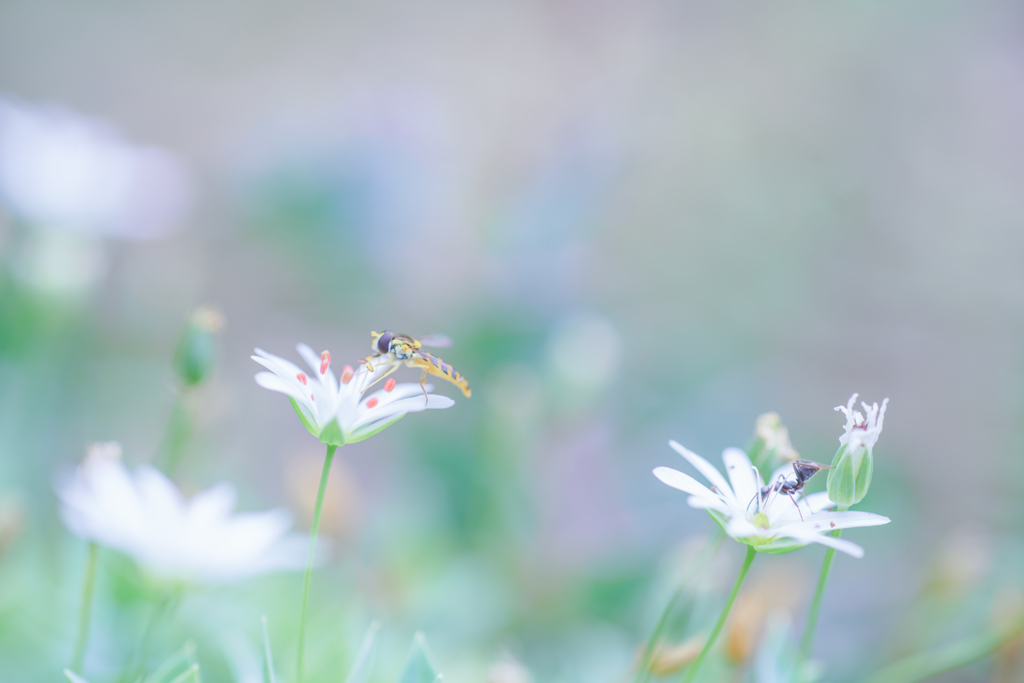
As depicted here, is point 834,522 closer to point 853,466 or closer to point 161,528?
point 853,466

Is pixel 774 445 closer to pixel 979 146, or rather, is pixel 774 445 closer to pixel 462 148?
pixel 462 148

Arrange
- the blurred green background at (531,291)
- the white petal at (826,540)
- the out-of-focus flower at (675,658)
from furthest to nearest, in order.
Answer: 1. the blurred green background at (531,291)
2. the out-of-focus flower at (675,658)
3. the white petal at (826,540)

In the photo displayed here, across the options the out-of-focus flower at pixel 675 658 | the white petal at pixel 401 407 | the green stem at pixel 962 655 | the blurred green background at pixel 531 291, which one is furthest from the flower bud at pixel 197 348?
the green stem at pixel 962 655

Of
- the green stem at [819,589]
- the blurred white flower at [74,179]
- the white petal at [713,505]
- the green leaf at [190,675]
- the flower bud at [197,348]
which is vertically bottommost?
the green leaf at [190,675]

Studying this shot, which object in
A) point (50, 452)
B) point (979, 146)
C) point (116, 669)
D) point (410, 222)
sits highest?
point (979, 146)

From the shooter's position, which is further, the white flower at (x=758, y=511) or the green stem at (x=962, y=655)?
the green stem at (x=962, y=655)

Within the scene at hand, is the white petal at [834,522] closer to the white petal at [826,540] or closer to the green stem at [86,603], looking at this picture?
the white petal at [826,540]

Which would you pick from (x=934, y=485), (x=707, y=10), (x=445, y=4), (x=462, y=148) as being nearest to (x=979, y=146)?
(x=707, y=10)
